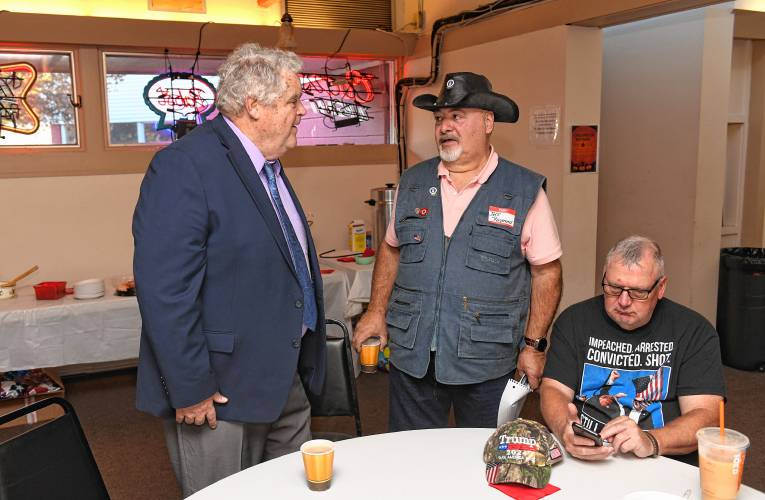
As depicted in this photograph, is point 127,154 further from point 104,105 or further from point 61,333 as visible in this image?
point 61,333

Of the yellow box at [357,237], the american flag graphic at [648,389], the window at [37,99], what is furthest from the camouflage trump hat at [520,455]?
the window at [37,99]

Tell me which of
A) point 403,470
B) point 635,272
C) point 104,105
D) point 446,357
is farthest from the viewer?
point 104,105

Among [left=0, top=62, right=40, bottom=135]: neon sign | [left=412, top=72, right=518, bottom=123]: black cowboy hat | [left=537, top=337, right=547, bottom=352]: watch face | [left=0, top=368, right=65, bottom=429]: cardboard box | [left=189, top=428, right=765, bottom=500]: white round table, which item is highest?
[left=0, top=62, right=40, bottom=135]: neon sign

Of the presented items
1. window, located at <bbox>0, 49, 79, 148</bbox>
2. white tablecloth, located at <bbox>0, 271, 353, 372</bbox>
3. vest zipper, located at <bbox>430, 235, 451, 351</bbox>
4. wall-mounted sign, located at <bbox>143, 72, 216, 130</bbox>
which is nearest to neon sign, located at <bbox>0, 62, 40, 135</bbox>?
window, located at <bbox>0, 49, 79, 148</bbox>

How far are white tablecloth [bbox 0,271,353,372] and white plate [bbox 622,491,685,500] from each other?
299 centimetres

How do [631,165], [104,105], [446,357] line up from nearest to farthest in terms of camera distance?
[446,357] → [104,105] → [631,165]

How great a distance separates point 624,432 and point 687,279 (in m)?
3.48

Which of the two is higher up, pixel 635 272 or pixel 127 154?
pixel 127 154

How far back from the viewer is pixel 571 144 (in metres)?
4.12

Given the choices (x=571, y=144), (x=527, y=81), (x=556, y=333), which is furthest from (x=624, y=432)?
(x=527, y=81)

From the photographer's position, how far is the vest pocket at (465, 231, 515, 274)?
226 centimetres

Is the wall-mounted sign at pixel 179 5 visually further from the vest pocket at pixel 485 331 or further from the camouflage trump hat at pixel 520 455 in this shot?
the camouflage trump hat at pixel 520 455

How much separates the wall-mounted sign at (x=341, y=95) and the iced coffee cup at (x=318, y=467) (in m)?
4.12

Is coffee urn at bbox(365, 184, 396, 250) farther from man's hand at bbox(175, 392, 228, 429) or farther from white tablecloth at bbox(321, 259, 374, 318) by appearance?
man's hand at bbox(175, 392, 228, 429)
